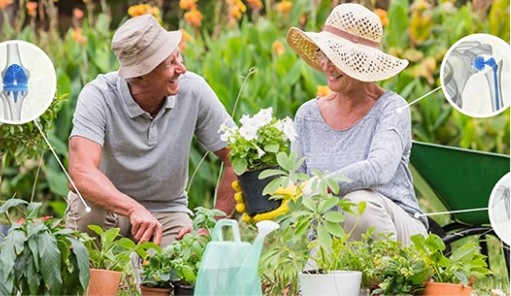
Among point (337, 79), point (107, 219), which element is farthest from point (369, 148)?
point (107, 219)

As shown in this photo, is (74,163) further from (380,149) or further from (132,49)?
(380,149)

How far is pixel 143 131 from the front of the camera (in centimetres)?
Answer: 379

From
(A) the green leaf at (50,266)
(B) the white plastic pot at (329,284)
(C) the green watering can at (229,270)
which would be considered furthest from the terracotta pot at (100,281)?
(B) the white plastic pot at (329,284)

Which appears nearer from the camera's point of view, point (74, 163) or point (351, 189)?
point (351, 189)

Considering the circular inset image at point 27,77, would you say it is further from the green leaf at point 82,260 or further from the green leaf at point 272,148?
the green leaf at point 272,148

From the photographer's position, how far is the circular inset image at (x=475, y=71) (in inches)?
124

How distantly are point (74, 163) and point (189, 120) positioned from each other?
51cm

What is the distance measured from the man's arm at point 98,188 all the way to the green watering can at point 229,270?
0.60 meters

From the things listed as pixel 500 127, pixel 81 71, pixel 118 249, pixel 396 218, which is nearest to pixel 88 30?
pixel 81 71

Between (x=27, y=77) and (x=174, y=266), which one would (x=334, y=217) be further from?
(x=27, y=77)

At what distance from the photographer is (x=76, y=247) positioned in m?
2.71

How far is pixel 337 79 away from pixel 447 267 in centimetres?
89

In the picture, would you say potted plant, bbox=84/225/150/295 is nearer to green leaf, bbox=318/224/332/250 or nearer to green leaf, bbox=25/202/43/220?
green leaf, bbox=25/202/43/220

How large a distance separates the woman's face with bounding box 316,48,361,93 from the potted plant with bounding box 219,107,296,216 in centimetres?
40
